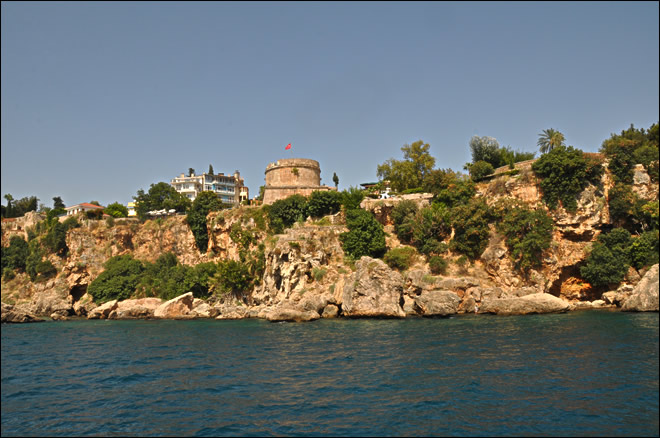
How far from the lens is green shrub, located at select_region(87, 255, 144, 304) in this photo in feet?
159

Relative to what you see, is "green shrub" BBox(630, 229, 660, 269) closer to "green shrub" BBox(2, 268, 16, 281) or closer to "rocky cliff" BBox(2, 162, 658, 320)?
"rocky cliff" BBox(2, 162, 658, 320)

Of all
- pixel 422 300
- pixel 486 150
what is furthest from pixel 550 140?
pixel 422 300

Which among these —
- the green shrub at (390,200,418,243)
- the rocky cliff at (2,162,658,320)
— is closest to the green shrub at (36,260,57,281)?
the rocky cliff at (2,162,658,320)

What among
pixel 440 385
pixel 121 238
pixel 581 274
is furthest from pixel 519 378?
pixel 121 238

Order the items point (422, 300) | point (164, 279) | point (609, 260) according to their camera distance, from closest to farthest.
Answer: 1. point (422, 300)
2. point (609, 260)
3. point (164, 279)

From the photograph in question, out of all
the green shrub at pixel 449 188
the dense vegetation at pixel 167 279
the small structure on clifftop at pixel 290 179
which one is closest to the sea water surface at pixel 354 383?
the dense vegetation at pixel 167 279

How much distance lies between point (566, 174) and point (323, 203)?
22.5 meters

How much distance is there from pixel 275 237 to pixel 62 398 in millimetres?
30758

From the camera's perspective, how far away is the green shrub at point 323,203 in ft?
156

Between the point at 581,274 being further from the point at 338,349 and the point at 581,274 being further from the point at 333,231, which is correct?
the point at 338,349

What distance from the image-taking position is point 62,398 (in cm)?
1452

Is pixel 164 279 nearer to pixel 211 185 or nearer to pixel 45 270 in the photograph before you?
pixel 45 270

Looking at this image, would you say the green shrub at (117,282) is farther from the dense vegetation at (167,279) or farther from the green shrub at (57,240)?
the green shrub at (57,240)

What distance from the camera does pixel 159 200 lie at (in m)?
68.1
